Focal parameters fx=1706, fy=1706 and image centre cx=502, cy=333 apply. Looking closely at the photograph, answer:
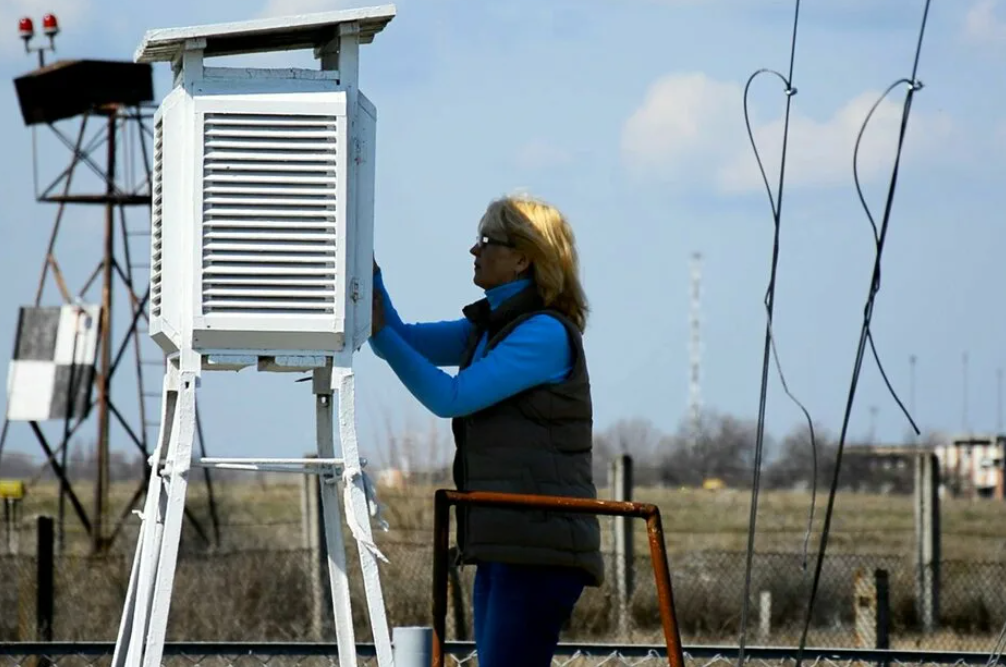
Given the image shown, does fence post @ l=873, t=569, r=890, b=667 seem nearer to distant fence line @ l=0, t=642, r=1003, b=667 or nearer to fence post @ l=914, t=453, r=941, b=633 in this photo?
distant fence line @ l=0, t=642, r=1003, b=667

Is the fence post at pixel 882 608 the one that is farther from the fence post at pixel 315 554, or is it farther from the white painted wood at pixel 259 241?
the white painted wood at pixel 259 241

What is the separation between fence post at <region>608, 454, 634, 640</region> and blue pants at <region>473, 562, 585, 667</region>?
6.23 m

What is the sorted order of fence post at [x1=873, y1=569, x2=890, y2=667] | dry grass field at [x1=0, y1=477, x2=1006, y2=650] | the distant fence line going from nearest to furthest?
the distant fence line
fence post at [x1=873, y1=569, x2=890, y2=667]
dry grass field at [x1=0, y1=477, x2=1006, y2=650]

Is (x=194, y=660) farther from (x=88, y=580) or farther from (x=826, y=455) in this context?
(x=826, y=455)

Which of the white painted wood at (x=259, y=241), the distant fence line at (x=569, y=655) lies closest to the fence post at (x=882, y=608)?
the distant fence line at (x=569, y=655)

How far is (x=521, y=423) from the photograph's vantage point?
4141mm

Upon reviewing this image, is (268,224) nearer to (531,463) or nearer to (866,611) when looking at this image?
(531,463)

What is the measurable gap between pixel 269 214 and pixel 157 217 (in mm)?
311

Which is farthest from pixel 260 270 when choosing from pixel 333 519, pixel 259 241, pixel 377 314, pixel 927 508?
pixel 927 508

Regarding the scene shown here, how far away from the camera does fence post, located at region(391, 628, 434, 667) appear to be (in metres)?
4.20

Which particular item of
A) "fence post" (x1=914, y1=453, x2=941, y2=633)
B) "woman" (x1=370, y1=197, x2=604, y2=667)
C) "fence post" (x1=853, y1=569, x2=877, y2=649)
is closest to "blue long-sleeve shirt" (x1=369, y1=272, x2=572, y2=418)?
"woman" (x1=370, y1=197, x2=604, y2=667)

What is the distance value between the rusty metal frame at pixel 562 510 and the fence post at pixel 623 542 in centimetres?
660

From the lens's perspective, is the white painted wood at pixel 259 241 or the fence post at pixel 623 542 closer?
the white painted wood at pixel 259 241

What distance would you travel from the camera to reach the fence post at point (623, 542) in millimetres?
10643
